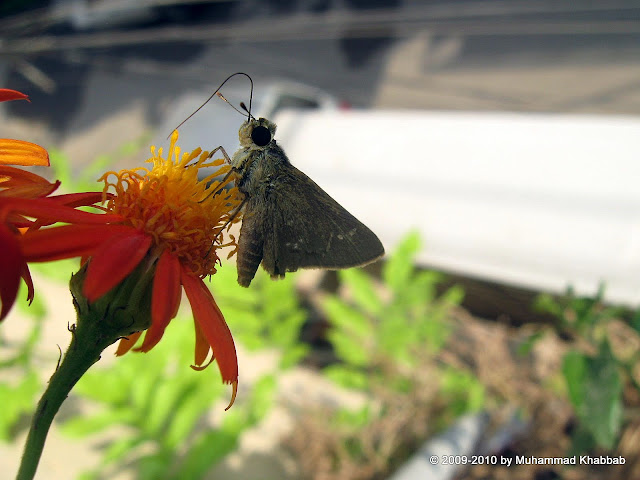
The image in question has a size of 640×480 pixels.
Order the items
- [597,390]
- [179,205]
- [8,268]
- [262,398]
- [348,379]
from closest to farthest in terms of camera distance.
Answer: [8,268] → [179,205] → [597,390] → [262,398] → [348,379]

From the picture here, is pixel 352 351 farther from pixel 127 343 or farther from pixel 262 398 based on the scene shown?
pixel 127 343

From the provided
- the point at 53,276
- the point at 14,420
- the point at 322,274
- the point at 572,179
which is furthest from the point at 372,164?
the point at 14,420

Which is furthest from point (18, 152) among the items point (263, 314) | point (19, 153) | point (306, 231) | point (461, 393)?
point (461, 393)

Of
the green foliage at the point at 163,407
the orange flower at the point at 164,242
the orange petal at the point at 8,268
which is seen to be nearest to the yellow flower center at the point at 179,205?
the orange flower at the point at 164,242

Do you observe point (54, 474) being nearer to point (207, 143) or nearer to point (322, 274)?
point (207, 143)

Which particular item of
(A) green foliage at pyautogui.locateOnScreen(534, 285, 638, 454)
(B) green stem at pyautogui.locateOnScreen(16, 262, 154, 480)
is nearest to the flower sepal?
(B) green stem at pyautogui.locateOnScreen(16, 262, 154, 480)

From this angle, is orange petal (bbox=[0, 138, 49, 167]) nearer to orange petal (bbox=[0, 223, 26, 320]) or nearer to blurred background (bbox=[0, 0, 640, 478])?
orange petal (bbox=[0, 223, 26, 320])
